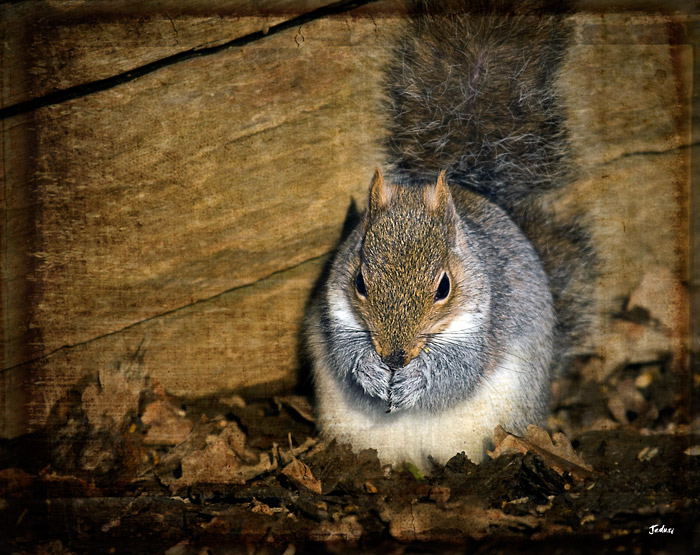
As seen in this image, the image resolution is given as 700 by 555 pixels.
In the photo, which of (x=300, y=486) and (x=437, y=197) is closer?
(x=437, y=197)

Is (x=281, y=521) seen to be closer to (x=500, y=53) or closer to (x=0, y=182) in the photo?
(x=0, y=182)

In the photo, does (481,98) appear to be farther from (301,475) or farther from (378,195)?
(301,475)

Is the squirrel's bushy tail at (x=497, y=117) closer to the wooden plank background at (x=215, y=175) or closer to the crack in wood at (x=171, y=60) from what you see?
the wooden plank background at (x=215, y=175)

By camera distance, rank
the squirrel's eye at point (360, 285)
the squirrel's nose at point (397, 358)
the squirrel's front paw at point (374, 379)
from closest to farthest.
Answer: the squirrel's nose at point (397, 358) → the squirrel's eye at point (360, 285) → the squirrel's front paw at point (374, 379)

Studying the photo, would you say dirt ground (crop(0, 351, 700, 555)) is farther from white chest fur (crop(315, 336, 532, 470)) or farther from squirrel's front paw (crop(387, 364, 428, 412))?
squirrel's front paw (crop(387, 364, 428, 412))

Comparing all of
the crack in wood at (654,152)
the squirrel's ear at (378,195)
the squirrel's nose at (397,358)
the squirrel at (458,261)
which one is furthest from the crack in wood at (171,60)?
the squirrel's nose at (397,358)

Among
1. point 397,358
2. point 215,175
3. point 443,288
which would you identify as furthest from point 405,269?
point 215,175

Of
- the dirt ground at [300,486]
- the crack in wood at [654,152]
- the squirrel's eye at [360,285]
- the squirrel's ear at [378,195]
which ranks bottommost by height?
the dirt ground at [300,486]
